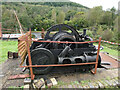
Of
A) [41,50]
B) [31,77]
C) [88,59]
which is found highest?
[41,50]

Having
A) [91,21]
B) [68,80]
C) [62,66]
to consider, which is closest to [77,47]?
[62,66]

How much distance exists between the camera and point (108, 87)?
9.78 feet

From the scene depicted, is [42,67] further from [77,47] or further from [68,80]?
[77,47]

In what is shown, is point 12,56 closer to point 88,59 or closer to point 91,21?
point 88,59

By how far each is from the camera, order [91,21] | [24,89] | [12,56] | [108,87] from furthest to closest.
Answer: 1. [91,21]
2. [12,56]
3. [108,87]
4. [24,89]

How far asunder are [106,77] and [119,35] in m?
13.9

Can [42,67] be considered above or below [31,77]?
above

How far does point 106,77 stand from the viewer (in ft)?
11.2

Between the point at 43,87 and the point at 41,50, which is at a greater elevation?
the point at 41,50

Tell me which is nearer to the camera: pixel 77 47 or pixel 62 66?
pixel 62 66

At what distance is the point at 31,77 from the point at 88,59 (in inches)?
83.0

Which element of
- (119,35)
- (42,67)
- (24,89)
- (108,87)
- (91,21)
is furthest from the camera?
(91,21)

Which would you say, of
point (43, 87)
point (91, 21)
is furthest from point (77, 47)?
point (91, 21)

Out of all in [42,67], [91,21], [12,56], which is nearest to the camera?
[42,67]
